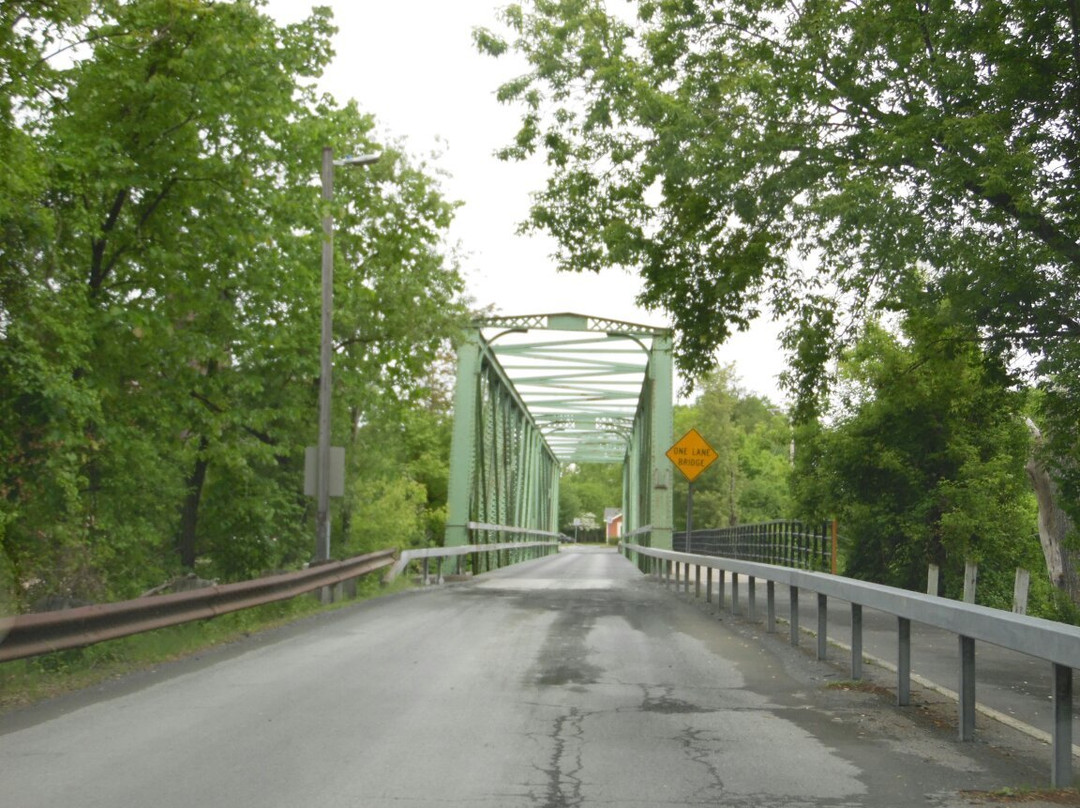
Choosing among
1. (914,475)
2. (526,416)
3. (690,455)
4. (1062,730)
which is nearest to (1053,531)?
(914,475)

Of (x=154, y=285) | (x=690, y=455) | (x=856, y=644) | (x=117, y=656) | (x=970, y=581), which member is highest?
(x=154, y=285)

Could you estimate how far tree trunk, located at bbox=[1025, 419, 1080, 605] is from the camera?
62.0 feet

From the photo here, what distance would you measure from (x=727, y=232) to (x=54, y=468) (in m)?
9.35

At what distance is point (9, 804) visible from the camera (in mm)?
4586

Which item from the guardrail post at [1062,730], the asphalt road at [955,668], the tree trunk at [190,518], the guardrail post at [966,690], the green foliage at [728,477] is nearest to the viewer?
the guardrail post at [1062,730]

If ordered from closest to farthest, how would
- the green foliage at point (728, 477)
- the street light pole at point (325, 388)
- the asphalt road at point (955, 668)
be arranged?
the asphalt road at point (955, 668), the street light pole at point (325, 388), the green foliage at point (728, 477)

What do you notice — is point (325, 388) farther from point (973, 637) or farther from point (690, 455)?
point (973, 637)

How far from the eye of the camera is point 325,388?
60.1ft

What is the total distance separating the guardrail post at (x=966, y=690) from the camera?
6109 millimetres

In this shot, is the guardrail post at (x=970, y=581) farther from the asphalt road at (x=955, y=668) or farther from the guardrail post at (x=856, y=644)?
the guardrail post at (x=856, y=644)

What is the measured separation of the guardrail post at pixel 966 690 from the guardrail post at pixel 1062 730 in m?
0.90

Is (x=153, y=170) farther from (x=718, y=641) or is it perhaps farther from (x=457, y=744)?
(x=457, y=744)

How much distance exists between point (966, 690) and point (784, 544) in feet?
57.7

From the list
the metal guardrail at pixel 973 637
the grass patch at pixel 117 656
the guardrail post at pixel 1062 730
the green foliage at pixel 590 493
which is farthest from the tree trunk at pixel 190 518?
the green foliage at pixel 590 493
